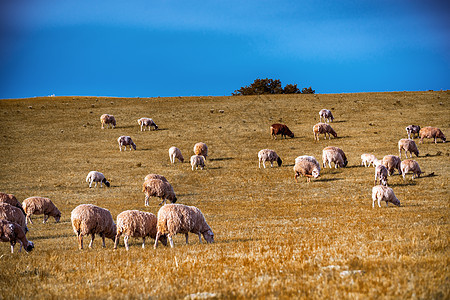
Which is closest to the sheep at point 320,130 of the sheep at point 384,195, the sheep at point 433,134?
the sheep at point 433,134

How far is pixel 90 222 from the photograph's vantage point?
15.1m

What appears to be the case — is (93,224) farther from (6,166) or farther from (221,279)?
(6,166)

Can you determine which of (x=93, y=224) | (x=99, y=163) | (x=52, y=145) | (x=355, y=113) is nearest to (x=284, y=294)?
(x=93, y=224)

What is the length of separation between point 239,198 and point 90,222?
44.4ft

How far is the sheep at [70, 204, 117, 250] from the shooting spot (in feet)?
49.3

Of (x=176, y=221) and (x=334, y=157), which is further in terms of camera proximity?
(x=334, y=157)

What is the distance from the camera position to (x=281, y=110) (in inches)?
2591

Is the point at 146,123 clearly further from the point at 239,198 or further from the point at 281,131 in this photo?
the point at 239,198

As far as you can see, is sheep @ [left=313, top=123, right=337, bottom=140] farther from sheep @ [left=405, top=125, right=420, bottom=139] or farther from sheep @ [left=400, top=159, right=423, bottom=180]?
Result: sheep @ [left=400, top=159, right=423, bottom=180]

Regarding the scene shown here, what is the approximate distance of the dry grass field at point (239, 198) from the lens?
680cm

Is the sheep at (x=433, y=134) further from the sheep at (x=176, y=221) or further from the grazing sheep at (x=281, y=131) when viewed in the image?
the sheep at (x=176, y=221)

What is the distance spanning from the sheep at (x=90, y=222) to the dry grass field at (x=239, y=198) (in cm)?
81

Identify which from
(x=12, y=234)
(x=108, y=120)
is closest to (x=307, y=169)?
(x=12, y=234)

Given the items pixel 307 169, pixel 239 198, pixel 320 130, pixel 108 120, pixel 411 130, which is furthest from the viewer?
pixel 108 120
